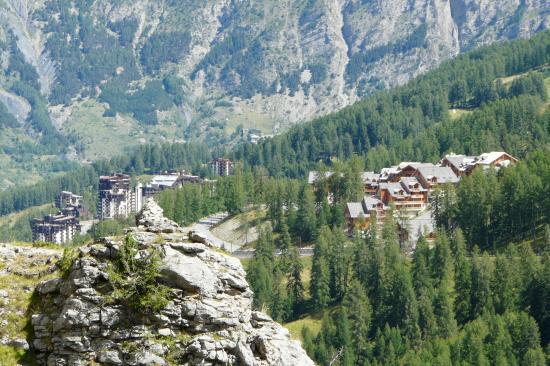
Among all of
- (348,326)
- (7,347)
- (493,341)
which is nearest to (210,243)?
(7,347)

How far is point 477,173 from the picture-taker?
16625 cm

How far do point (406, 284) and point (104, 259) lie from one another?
315 feet

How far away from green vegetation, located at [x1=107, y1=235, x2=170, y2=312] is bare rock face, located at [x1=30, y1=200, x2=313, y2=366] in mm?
169

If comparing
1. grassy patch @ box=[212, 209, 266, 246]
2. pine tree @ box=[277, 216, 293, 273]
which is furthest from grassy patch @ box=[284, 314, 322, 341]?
grassy patch @ box=[212, 209, 266, 246]

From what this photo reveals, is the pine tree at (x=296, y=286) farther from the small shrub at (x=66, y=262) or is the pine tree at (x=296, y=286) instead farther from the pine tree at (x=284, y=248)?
the small shrub at (x=66, y=262)

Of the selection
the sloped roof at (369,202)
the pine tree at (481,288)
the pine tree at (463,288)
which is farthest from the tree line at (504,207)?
the sloped roof at (369,202)

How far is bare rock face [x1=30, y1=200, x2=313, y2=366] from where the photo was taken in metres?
36.8

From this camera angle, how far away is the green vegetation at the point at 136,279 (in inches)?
1468

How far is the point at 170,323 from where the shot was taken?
37281mm

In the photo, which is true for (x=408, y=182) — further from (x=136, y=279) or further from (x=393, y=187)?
(x=136, y=279)

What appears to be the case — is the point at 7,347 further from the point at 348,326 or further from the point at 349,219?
the point at 349,219

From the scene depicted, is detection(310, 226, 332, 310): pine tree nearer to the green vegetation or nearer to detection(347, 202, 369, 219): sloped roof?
detection(347, 202, 369, 219): sloped roof

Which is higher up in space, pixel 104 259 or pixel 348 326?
pixel 104 259

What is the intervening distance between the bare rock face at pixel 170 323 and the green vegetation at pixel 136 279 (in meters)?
0.17
